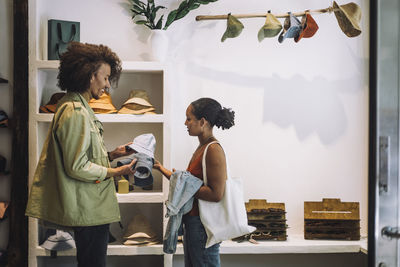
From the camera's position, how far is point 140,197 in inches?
129

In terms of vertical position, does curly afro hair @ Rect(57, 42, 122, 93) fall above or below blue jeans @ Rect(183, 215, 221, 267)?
above

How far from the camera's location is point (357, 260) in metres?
3.76

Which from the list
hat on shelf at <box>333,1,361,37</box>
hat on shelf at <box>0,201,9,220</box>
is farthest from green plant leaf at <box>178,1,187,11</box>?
hat on shelf at <box>0,201,9,220</box>

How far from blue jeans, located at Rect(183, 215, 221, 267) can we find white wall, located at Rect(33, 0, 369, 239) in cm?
125

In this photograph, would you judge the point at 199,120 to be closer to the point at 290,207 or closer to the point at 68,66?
the point at 68,66

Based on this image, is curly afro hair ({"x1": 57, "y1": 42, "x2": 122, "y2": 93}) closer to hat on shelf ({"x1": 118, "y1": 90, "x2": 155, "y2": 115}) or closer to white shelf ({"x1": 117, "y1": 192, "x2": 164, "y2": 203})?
hat on shelf ({"x1": 118, "y1": 90, "x2": 155, "y2": 115})

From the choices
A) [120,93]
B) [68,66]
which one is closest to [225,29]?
[120,93]

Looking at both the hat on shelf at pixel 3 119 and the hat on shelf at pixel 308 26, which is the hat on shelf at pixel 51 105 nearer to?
the hat on shelf at pixel 3 119

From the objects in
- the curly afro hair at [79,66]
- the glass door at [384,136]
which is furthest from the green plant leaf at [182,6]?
the glass door at [384,136]

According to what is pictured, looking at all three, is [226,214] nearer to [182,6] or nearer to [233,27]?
[233,27]

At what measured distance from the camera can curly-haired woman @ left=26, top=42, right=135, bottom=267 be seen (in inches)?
85.7

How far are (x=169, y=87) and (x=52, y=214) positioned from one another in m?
1.44

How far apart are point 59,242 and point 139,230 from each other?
1.92ft

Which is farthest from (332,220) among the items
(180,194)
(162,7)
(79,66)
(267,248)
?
(79,66)
